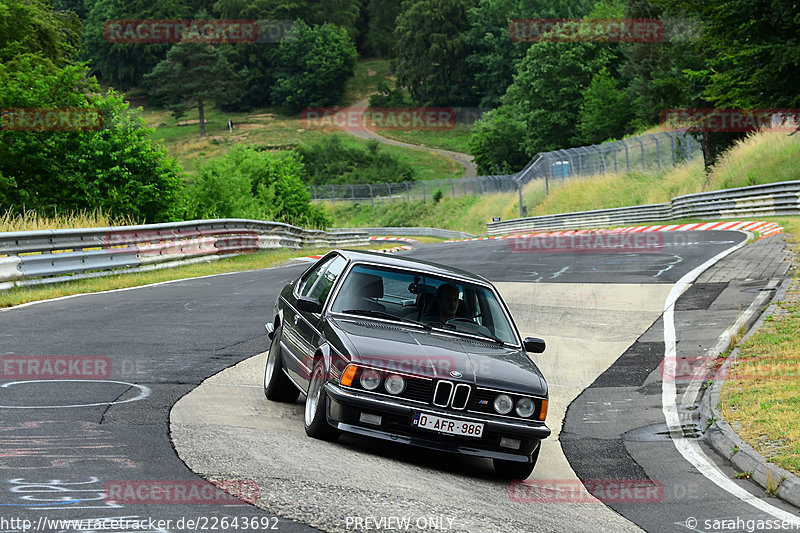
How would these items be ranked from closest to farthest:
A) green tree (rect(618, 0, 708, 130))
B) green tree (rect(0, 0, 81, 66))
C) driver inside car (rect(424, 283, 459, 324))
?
driver inside car (rect(424, 283, 459, 324)) < green tree (rect(0, 0, 81, 66)) < green tree (rect(618, 0, 708, 130))

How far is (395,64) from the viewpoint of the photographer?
156 meters

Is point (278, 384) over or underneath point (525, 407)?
underneath

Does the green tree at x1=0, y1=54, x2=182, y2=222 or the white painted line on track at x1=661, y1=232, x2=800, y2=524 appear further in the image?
the green tree at x1=0, y1=54, x2=182, y2=222

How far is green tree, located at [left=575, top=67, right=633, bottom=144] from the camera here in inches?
3081

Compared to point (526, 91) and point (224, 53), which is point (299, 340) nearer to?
point (526, 91)

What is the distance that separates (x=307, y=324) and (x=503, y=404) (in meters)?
2.02

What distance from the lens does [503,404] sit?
740cm

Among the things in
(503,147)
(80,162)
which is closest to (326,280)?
(80,162)

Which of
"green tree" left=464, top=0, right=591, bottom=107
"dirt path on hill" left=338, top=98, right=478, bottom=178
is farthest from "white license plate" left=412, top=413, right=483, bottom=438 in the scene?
"green tree" left=464, top=0, right=591, bottom=107

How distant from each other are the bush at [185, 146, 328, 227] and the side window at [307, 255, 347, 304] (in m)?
25.3

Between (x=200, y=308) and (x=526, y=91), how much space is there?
75.8 meters

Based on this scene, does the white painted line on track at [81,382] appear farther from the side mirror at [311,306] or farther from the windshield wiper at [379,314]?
the windshield wiper at [379,314]

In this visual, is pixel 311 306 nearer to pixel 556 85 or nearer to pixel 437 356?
pixel 437 356

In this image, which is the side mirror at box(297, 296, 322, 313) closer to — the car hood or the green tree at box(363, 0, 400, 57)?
the car hood
